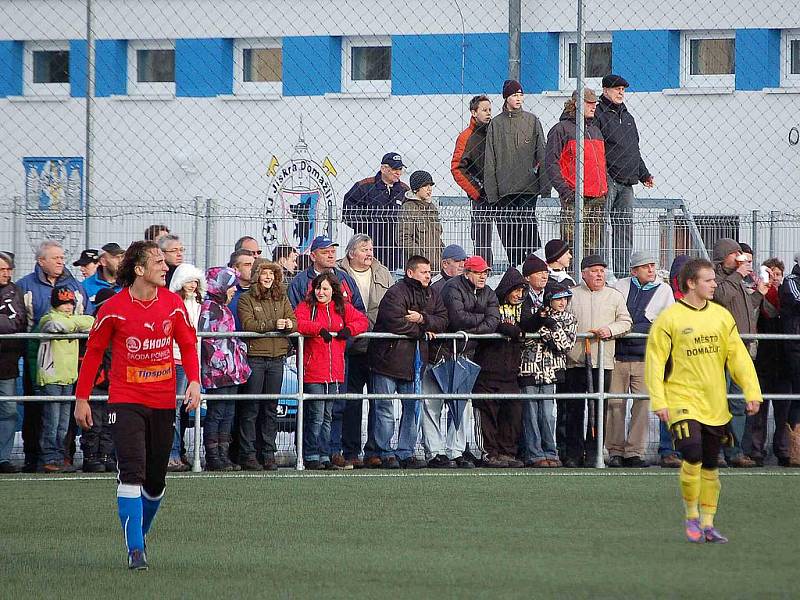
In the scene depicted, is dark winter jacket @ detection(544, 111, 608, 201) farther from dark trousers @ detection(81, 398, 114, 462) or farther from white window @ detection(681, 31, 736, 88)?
white window @ detection(681, 31, 736, 88)

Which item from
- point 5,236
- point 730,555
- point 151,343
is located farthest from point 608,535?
point 5,236

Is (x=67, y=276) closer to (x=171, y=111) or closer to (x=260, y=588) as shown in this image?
(x=260, y=588)

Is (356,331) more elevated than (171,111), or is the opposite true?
(171,111)

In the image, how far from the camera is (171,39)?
2480cm

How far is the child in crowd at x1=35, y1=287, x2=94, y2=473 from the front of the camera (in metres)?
12.1

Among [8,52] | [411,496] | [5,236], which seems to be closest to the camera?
[411,496]

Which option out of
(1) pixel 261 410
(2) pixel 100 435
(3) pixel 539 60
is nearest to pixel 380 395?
(1) pixel 261 410

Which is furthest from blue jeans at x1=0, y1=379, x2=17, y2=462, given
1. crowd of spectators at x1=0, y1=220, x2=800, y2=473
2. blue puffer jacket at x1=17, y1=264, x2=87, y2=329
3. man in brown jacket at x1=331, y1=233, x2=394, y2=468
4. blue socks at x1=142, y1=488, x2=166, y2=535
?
blue socks at x1=142, y1=488, x2=166, y2=535

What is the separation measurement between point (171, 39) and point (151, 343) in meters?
17.6

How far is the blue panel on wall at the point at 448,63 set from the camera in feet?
71.0

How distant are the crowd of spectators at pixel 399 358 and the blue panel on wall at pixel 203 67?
1187cm

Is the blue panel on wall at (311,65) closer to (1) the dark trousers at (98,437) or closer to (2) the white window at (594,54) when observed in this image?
(2) the white window at (594,54)

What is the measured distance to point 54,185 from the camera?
1608 centimetres

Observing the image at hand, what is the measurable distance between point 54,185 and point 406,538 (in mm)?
8808
